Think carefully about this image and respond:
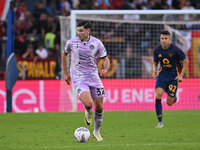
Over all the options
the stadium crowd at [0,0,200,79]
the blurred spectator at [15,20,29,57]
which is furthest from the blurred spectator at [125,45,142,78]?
the blurred spectator at [15,20,29,57]

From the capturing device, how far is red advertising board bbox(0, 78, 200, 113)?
17109 mm

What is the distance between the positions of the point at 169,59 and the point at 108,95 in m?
5.64

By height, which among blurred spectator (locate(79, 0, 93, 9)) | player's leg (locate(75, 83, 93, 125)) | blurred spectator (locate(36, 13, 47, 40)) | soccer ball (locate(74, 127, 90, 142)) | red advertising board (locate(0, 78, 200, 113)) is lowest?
red advertising board (locate(0, 78, 200, 113))

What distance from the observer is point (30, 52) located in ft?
66.5

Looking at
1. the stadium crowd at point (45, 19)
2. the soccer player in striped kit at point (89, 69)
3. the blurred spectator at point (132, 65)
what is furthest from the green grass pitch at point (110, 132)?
the stadium crowd at point (45, 19)

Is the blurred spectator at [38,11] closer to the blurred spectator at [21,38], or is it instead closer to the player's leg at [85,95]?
the blurred spectator at [21,38]

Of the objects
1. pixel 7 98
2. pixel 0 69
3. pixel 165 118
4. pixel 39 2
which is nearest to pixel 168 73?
pixel 165 118

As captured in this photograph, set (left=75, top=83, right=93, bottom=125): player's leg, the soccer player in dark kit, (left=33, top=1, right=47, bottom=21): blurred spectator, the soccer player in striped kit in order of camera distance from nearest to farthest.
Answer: (left=75, top=83, right=93, bottom=125): player's leg < the soccer player in striped kit < the soccer player in dark kit < (left=33, top=1, right=47, bottom=21): blurred spectator

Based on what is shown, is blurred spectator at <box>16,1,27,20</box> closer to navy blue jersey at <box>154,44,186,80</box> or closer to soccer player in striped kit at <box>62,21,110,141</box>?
navy blue jersey at <box>154,44,186,80</box>

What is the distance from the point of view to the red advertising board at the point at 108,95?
17.1 metres

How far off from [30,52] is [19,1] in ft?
14.3

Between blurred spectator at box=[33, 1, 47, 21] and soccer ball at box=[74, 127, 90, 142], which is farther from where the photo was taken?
blurred spectator at box=[33, 1, 47, 21]

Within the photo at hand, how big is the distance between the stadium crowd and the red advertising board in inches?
72.6

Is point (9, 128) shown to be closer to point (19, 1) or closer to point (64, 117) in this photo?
point (64, 117)
